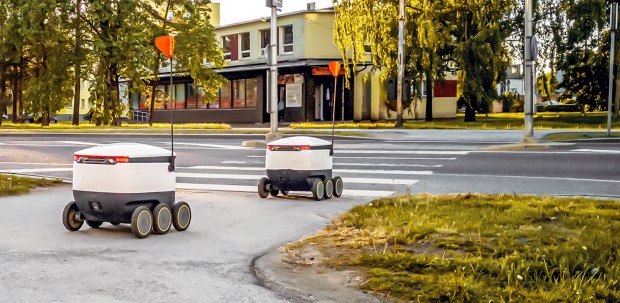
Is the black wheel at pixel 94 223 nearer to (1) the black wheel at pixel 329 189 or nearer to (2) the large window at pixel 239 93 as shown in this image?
(1) the black wheel at pixel 329 189

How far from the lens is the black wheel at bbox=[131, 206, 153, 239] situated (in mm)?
7117

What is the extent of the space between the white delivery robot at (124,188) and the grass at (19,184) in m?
3.86

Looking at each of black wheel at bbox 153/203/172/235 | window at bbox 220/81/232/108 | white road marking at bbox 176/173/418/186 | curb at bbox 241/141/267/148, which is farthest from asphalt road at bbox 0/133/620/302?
window at bbox 220/81/232/108

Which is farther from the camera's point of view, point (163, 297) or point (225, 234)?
point (225, 234)

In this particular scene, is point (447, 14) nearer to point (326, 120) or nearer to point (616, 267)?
point (326, 120)

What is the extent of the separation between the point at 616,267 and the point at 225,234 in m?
3.78

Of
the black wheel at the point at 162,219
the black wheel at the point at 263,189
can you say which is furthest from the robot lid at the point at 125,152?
the black wheel at the point at 263,189

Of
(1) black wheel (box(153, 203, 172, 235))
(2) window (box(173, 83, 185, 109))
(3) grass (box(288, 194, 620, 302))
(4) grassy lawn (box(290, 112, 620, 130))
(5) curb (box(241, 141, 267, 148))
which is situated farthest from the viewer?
(2) window (box(173, 83, 185, 109))

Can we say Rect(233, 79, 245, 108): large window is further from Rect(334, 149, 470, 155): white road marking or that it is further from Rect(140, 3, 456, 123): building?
Rect(334, 149, 470, 155): white road marking

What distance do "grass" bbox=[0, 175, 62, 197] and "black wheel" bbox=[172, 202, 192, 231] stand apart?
13.9 feet

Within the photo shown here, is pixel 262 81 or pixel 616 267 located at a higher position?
pixel 262 81

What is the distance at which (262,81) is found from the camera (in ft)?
152

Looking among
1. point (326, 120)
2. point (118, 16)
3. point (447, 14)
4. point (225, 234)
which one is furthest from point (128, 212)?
point (326, 120)

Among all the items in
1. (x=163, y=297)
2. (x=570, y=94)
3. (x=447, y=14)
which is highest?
(x=447, y=14)
